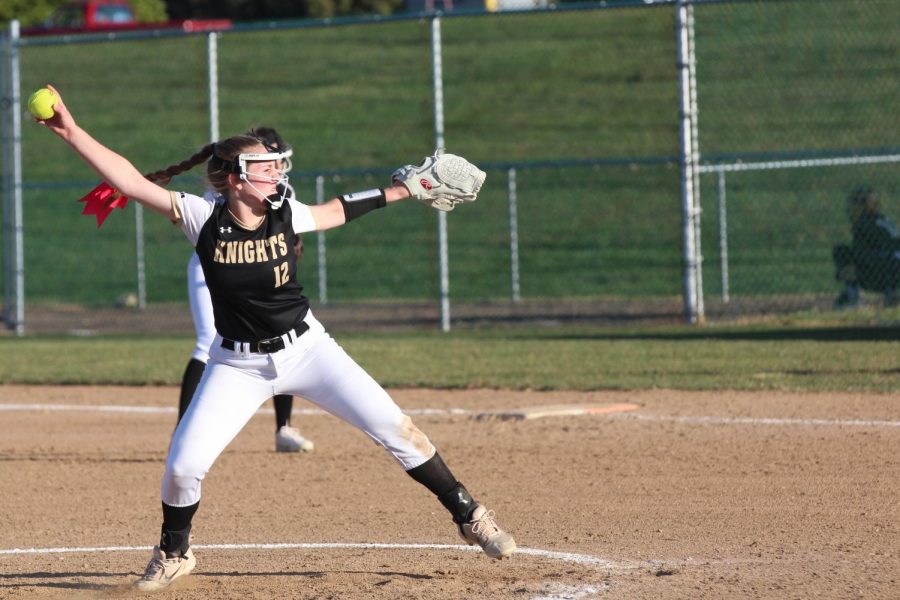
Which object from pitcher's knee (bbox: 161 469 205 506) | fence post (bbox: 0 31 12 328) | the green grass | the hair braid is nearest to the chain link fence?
fence post (bbox: 0 31 12 328)

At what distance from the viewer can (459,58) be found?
1124 inches

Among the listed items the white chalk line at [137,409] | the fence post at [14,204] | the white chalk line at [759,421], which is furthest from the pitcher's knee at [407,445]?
the fence post at [14,204]

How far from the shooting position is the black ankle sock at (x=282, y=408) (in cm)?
857

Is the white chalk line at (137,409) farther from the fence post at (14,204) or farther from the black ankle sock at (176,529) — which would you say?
the fence post at (14,204)

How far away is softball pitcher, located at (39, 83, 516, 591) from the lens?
207 inches

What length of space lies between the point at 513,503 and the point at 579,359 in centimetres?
571

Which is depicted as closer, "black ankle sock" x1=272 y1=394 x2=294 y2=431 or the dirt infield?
the dirt infield

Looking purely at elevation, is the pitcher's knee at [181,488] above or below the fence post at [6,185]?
below

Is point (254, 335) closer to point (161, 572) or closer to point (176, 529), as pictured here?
point (176, 529)

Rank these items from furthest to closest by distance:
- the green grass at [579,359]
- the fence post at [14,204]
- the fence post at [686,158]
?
the fence post at [14,204], the fence post at [686,158], the green grass at [579,359]

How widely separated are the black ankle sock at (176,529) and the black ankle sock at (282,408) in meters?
3.08

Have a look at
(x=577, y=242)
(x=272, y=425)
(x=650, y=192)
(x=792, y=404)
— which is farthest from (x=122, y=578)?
(x=650, y=192)

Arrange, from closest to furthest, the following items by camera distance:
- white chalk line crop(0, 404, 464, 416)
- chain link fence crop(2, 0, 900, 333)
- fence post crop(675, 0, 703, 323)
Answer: white chalk line crop(0, 404, 464, 416) < fence post crop(675, 0, 703, 323) < chain link fence crop(2, 0, 900, 333)

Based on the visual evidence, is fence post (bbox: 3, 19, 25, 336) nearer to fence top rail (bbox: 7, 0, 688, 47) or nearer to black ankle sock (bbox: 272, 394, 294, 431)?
fence top rail (bbox: 7, 0, 688, 47)
